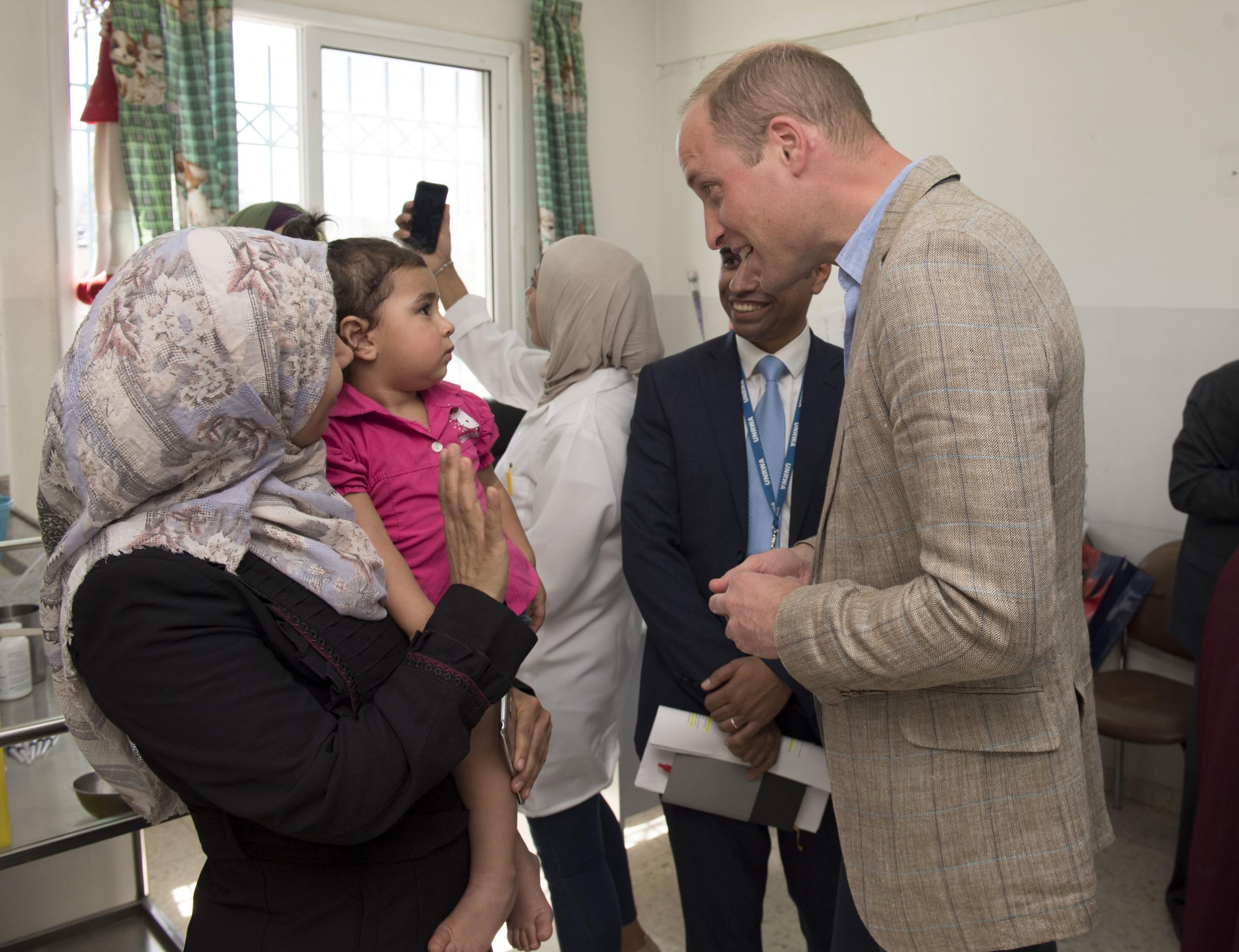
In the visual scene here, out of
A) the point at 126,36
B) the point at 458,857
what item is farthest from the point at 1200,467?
the point at 126,36

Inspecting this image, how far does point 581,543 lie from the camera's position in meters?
2.11

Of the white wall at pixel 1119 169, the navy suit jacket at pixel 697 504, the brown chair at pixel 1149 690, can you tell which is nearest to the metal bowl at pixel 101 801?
the navy suit jacket at pixel 697 504

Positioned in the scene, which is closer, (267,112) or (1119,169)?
(1119,169)

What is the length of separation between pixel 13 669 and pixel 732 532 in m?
1.33

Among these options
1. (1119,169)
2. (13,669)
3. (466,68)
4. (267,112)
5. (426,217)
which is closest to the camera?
(13,669)

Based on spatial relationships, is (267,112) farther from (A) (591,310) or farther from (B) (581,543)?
(B) (581,543)

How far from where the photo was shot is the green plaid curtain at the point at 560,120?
195 inches

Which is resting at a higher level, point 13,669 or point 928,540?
point 928,540

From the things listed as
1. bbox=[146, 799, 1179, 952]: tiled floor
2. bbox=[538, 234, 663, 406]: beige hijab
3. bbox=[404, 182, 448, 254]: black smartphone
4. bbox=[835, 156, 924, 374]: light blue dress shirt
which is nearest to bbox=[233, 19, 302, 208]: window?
bbox=[404, 182, 448, 254]: black smartphone

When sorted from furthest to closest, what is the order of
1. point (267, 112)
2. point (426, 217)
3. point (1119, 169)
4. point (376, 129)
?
1. point (376, 129)
2. point (267, 112)
3. point (1119, 169)
4. point (426, 217)

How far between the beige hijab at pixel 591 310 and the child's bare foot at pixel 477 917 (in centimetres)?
130

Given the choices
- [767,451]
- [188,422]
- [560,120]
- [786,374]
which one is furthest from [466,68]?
[188,422]

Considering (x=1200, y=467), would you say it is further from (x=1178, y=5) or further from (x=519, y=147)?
(x=519, y=147)

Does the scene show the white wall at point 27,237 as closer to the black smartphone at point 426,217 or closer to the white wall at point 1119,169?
the black smartphone at point 426,217
